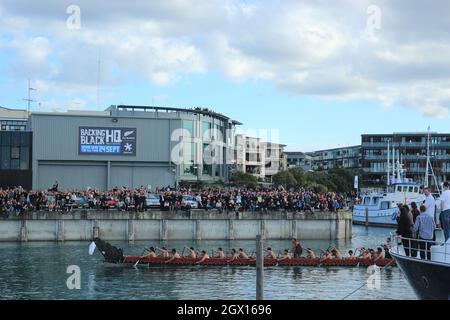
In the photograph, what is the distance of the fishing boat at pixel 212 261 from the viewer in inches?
1654

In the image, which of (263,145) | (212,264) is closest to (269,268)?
(212,264)

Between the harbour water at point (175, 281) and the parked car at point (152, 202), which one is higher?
the parked car at point (152, 202)

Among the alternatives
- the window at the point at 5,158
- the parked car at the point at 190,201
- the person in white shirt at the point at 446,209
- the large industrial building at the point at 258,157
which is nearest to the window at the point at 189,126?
the window at the point at 5,158

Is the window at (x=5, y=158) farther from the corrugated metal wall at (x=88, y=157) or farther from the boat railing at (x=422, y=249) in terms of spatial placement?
the boat railing at (x=422, y=249)

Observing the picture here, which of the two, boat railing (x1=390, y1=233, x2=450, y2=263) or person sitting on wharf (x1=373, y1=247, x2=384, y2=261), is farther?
person sitting on wharf (x1=373, y1=247, x2=384, y2=261)

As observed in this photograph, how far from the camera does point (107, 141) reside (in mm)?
71375

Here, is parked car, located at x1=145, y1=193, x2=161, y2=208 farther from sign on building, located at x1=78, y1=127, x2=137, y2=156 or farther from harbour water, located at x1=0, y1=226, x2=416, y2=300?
sign on building, located at x1=78, y1=127, x2=137, y2=156

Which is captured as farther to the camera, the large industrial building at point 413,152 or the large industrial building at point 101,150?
the large industrial building at point 413,152

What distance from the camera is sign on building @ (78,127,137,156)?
7100 cm

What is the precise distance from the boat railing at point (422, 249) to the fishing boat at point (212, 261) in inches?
731

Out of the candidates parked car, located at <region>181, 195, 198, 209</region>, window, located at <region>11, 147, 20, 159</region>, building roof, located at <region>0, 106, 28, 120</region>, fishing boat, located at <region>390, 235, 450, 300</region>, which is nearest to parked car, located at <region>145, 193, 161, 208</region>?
parked car, located at <region>181, 195, 198, 209</region>

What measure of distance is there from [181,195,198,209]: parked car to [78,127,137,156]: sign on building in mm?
13768

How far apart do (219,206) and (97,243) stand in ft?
62.2
